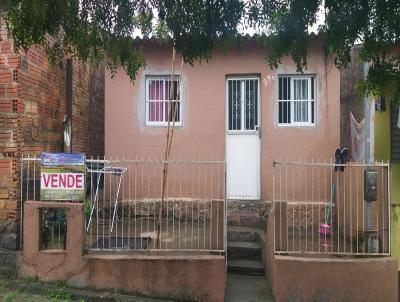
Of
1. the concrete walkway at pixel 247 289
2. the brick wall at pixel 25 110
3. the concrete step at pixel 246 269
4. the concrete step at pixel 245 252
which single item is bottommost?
the concrete walkway at pixel 247 289

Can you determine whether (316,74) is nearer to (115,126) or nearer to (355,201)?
(355,201)

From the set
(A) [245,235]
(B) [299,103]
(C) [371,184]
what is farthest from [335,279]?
(B) [299,103]

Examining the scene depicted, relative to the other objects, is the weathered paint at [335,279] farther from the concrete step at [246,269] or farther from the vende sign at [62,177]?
the vende sign at [62,177]

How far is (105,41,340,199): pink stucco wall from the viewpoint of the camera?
9.28 meters

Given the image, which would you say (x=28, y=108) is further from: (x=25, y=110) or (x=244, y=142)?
(x=244, y=142)

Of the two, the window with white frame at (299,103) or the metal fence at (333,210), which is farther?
the window with white frame at (299,103)

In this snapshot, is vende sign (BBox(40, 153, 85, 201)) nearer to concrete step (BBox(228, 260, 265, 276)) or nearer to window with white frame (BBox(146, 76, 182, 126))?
concrete step (BBox(228, 260, 265, 276))

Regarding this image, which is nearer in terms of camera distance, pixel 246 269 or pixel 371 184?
pixel 371 184

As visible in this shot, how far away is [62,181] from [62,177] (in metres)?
0.06

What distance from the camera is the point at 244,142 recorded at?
31.1 feet

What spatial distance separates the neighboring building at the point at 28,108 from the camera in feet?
21.7

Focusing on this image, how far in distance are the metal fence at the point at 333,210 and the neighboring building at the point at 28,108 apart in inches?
150

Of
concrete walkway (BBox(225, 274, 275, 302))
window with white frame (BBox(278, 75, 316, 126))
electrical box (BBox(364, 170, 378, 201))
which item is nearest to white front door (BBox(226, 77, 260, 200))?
window with white frame (BBox(278, 75, 316, 126))

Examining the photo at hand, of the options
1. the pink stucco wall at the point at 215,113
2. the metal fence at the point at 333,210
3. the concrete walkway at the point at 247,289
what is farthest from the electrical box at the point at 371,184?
the pink stucco wall at the point at 215,113
